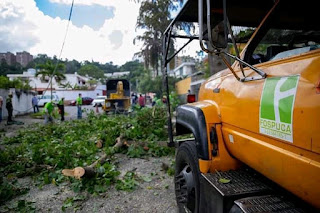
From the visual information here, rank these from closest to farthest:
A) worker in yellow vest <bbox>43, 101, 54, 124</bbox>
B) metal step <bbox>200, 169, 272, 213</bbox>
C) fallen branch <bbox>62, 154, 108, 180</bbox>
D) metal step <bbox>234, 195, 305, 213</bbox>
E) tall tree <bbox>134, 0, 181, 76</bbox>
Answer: metal step <bbox>234, 195, 305, 213</bbox> → metal step <bbox>200, 169, 272, 213</bbox> → fallen branch <bbox>62, 154, 108, 180</bbox> → worker in yellow vest <bbox>43, 101, 54, 124</bbox> → tall tree <bbox>134, 0, 181, 76</bbox>

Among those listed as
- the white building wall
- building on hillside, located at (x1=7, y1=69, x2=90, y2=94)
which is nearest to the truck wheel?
the white building wall

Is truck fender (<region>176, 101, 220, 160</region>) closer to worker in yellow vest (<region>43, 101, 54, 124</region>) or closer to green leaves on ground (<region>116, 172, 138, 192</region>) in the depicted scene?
green leaves on ground (<region>116, 172, 138, 192</region>)

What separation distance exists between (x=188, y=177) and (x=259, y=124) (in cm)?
121

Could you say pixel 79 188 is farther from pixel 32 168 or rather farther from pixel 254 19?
pixel 254 19

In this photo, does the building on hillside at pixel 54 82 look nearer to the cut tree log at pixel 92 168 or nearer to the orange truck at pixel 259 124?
the cut tree log at pixel 92 168

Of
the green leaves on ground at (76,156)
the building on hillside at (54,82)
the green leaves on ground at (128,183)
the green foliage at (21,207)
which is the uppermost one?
the building on hillside at (54,82)

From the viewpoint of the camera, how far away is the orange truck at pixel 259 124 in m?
1.16

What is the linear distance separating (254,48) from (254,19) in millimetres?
1497

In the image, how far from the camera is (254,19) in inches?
124

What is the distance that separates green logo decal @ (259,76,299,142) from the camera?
123cm

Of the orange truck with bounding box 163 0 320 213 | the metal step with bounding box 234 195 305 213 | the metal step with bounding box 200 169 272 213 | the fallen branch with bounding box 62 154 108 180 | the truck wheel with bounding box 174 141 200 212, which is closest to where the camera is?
the orange truck with bounding box 163 0 320 213

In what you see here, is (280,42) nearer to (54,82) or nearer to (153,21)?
(153,21)

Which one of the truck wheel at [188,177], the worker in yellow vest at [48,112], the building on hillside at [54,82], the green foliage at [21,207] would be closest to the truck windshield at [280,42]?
the truck wheel at [188,177]

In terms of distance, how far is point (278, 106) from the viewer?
1300 millimetres
